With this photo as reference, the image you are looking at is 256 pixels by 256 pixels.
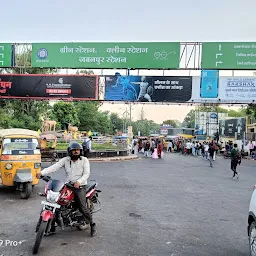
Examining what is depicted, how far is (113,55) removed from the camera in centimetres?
2470

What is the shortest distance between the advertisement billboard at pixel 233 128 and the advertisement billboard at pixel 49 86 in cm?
2916

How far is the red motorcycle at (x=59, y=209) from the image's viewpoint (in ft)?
16.0

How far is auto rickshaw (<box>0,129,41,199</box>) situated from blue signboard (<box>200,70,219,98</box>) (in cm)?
1708

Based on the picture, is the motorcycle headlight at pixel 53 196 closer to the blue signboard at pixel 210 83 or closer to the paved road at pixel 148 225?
the paved road at pixel 148 225

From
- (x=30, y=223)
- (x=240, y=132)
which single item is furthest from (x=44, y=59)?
(x=240, y=132)

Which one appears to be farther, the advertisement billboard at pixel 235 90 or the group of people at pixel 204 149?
the advertisement billboard at pixel 235 90

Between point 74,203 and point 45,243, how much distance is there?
2.49 ft

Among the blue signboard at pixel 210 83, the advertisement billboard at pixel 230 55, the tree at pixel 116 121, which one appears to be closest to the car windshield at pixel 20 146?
the blue signboard at pixel 210 83

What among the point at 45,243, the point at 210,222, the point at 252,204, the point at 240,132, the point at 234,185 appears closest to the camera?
the point at 252,204

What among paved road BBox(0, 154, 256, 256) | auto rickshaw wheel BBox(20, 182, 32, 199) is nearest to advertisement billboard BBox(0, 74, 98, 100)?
paved road BBox(0, 154, 256, 256)

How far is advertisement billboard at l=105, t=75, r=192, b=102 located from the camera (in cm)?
2505

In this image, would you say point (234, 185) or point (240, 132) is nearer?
point (234, 185)

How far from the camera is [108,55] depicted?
2473 centimetres

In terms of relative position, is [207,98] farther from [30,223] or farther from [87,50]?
[30,223]
